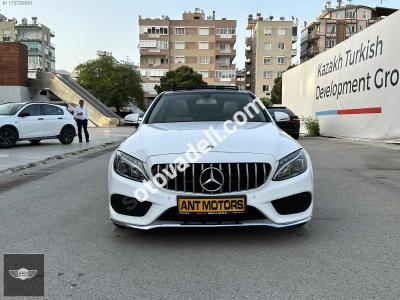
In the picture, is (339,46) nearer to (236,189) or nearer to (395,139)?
(395,139)

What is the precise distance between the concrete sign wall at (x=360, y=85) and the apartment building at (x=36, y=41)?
94.1 meters

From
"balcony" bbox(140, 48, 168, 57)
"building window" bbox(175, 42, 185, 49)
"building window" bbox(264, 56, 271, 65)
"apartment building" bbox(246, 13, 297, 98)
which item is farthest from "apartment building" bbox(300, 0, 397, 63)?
"balcony" bbox(140, 48, 168, 57)

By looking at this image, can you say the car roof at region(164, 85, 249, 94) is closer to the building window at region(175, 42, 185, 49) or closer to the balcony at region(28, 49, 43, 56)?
the building window at region(175, 42, 185, 49)

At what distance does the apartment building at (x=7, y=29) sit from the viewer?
103 metres

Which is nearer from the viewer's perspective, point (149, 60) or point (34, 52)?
point (149, 60)

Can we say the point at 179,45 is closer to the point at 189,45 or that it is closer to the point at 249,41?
the point at 189,45

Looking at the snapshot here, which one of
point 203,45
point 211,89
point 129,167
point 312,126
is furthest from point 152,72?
point 129,167

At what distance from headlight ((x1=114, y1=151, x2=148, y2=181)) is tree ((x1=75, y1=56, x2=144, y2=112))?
162 ft

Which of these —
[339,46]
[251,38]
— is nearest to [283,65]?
[251,38]

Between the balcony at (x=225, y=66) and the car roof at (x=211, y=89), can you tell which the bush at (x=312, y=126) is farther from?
the balcony at (x=225, y=66)

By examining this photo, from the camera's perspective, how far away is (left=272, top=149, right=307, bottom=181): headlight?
4.04 metres

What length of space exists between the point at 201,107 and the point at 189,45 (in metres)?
86.2

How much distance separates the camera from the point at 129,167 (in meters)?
4.16

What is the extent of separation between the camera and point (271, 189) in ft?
13.0
